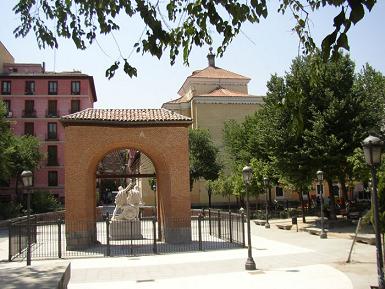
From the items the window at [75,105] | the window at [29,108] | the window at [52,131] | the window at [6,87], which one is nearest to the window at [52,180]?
the window at [52,131]

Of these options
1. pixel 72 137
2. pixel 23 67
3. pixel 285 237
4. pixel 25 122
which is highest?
pixel 23 67

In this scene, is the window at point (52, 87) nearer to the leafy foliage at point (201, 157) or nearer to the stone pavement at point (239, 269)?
the leafy foliage at point (201, 157)

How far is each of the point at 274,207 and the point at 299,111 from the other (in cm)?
3960

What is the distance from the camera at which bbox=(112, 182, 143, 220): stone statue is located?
73.0ft

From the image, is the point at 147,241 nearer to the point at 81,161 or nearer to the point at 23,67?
the point at 81,161

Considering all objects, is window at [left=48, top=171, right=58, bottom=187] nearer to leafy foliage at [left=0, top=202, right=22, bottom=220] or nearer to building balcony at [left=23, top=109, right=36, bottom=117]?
building balcony at [left=23, top=109, right=36, bottom=117]

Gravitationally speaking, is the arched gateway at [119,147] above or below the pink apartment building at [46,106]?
below

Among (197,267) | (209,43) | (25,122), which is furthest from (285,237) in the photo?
(25,122)

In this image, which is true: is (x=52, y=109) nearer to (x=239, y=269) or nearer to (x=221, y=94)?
(x=221, y=94)

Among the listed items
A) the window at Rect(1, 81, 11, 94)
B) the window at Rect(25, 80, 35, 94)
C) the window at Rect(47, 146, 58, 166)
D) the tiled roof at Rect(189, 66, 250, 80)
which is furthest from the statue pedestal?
the window at Rect(1, 81, 11, 94)

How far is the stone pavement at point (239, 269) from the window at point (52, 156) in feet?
138

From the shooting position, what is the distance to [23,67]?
62.9 metres

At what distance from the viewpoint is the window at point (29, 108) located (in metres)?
57.0

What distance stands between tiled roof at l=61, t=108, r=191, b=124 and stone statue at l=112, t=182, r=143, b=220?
421cm
